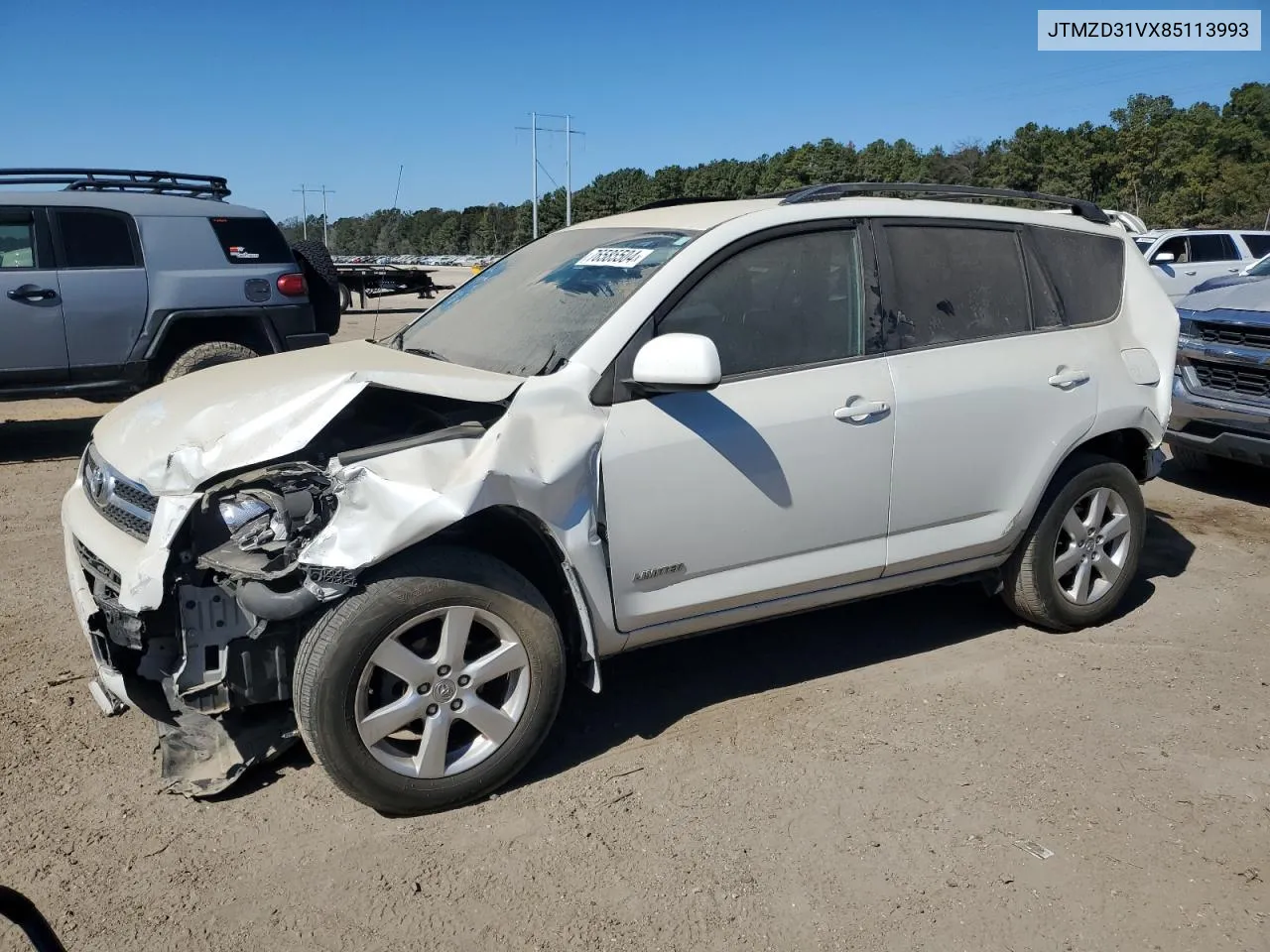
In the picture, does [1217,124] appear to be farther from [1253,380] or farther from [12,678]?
[12,678]

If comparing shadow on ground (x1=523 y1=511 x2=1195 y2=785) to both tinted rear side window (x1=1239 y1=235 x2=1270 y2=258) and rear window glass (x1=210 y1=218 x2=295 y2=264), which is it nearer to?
rear window glass (x1=210 y1=218 x2=295 y2=264)

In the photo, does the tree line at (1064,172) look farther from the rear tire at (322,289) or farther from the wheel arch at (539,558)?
the wheel arch at (539,558)

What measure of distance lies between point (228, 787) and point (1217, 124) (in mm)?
80422

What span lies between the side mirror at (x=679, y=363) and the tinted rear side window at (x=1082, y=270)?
2082 millimetres

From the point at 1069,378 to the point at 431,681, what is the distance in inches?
114

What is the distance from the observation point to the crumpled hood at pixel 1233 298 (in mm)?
6965

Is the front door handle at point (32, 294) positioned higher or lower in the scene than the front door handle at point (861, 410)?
higher

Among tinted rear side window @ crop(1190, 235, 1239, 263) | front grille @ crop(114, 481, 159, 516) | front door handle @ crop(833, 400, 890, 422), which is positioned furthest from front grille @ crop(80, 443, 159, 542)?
tinted rear side window @ crop(1190, 235, 1239, 263)

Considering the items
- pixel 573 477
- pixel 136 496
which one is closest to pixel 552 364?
pixel 573 477

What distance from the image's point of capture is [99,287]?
25.9ft

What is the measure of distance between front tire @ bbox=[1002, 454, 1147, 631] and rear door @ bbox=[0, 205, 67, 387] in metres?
6.95

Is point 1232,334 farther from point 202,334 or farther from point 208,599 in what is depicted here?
point 202,334

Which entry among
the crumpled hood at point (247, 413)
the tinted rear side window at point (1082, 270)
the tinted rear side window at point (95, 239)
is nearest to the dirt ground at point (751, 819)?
the crumpled hood at point (247, 413)

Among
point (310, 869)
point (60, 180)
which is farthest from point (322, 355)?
point (60, 180)
